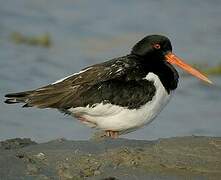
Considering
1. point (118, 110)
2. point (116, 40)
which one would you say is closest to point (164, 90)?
point (118, 110)

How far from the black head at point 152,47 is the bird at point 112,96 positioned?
0.49m

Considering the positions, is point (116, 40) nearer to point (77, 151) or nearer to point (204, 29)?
point (204, 29)

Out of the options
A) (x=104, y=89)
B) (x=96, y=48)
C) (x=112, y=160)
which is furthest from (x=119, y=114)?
(x=96, y=48)

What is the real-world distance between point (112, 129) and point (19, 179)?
2544 mm

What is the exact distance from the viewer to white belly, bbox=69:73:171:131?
9219 millimetres

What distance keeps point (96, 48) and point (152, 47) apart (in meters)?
5.55

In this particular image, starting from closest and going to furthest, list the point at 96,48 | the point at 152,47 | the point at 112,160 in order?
the point at 112,160 < the point at 152,47 < the point at 96,48

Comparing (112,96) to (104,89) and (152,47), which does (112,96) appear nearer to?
(104,89)

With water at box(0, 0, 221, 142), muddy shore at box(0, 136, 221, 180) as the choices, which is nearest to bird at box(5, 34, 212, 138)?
muddy shore at box(0, 136, 221, 180)

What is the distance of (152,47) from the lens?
400 inches

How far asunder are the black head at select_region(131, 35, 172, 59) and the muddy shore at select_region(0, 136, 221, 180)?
2.12m

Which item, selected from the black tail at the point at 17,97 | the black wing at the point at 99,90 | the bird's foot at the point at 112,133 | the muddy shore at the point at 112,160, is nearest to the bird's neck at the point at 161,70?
the black wing at the point at 99,90

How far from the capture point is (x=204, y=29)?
16844 millimetres

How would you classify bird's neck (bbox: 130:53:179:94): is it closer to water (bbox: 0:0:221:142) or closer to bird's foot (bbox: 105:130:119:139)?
bird's foot (bbox: 105:130:119:139)
